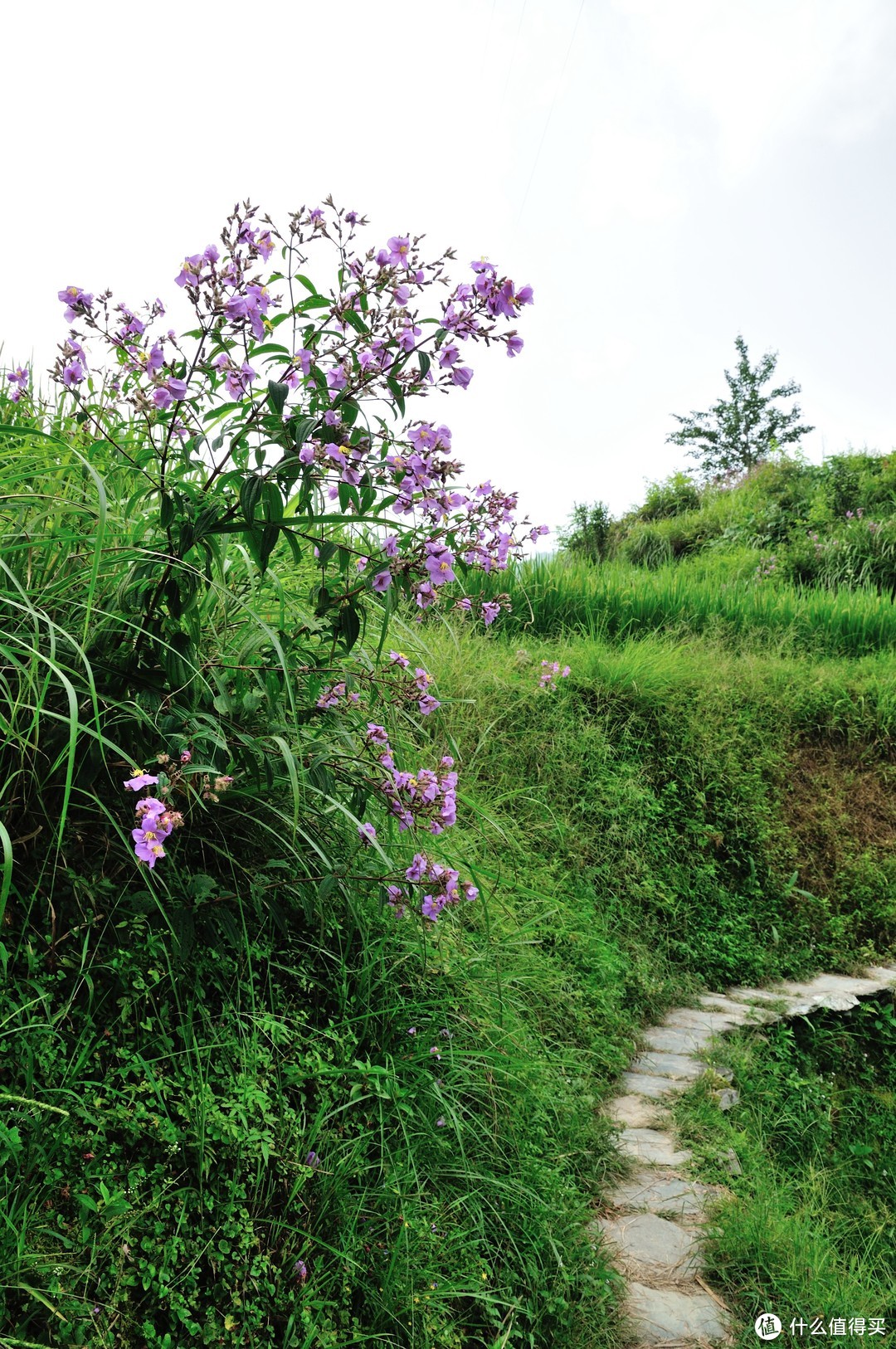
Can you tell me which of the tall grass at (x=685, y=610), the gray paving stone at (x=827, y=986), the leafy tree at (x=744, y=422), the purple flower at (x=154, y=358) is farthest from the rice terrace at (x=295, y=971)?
the leafy tree at (x=744, y=422)

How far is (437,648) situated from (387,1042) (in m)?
3.23

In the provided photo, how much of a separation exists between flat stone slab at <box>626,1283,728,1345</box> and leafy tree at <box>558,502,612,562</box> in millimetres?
11754

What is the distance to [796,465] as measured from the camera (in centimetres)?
1312

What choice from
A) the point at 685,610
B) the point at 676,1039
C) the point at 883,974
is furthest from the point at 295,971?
the point at 685,610

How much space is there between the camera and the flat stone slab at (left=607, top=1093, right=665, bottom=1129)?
10.2ft

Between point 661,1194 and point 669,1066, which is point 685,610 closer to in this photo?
point 669,1066

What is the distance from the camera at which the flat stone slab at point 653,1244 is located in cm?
238

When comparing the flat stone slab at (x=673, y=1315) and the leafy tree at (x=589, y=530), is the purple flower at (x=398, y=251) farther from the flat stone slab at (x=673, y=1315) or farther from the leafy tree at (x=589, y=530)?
the leafy tree at (x=589, y=530)

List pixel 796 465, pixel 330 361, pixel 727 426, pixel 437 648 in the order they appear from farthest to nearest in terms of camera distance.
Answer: pixel 727 426, pixel 796 465, pixel 437 648, pixel 330 361

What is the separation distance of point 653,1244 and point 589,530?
1188 centimetres

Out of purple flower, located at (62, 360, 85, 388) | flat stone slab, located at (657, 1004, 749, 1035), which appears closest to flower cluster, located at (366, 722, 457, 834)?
purple flower, located at (62, 360, 85, 388)

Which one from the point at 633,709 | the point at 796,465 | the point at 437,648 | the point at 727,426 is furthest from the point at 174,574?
the point at 727,426

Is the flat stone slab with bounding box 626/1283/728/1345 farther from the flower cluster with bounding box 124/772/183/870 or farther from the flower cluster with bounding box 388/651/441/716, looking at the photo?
the flower cluster with bounding box 124/772/183/870

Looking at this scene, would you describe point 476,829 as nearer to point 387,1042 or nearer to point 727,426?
point 387,1042
